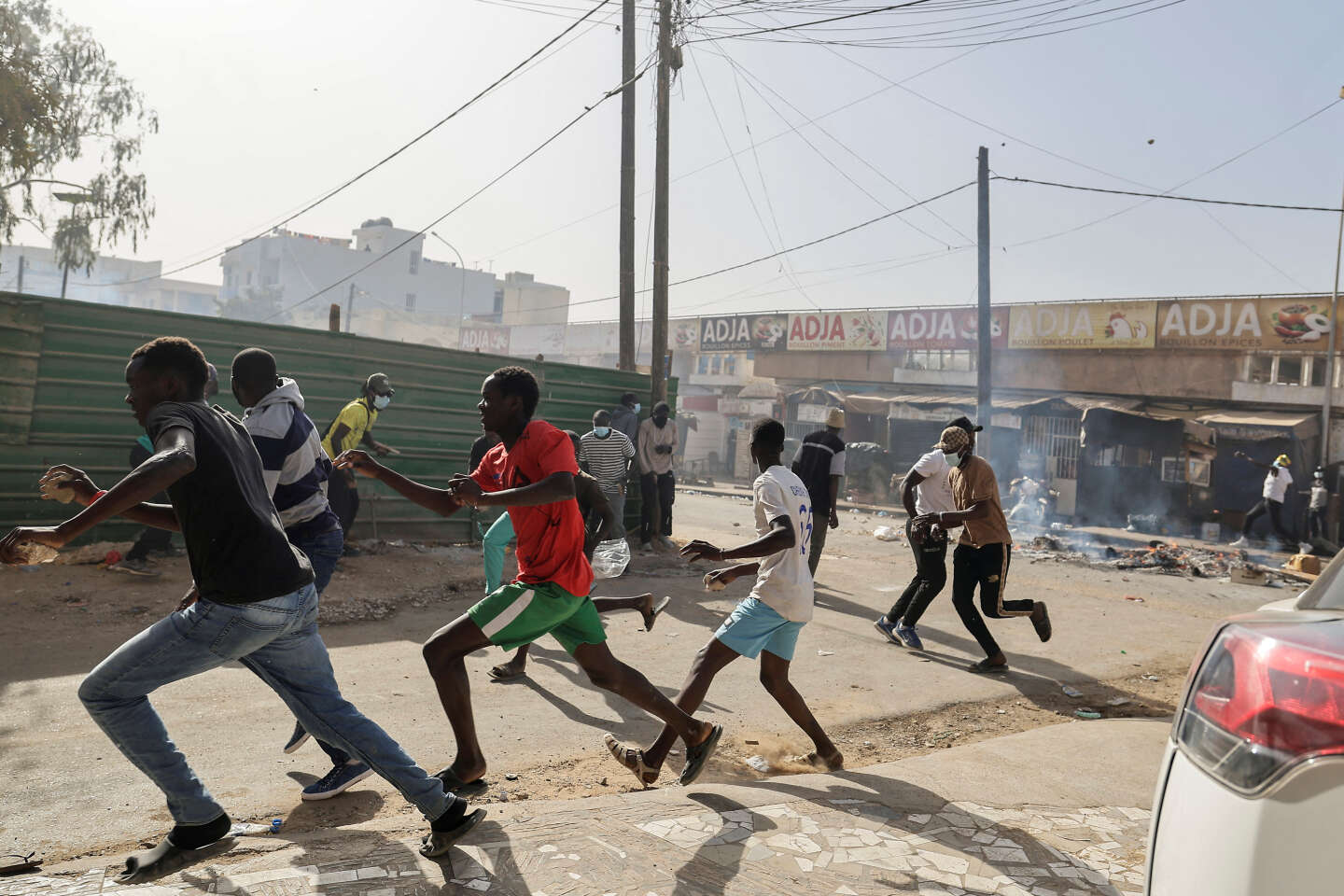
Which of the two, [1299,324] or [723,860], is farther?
[1299,324]

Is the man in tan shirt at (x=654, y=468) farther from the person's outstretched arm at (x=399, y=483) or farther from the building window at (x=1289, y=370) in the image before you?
the building window at (x=1289, y=370)

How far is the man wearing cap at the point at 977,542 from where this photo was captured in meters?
6.91

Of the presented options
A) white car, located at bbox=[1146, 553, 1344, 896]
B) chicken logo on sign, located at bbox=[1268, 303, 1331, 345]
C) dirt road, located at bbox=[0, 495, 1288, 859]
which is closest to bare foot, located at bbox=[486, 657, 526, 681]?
dirt road, located at bbox=[0, 495, 1288, 859]

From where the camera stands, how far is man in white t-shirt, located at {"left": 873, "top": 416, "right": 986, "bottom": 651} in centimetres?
750

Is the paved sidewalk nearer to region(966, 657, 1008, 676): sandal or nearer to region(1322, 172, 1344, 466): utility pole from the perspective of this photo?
region(966, 657, 1008, 676): sandal

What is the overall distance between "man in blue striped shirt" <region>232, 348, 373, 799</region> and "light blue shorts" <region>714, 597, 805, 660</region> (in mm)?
1886

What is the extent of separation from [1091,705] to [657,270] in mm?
9224

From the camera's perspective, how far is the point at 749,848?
3.35 meters

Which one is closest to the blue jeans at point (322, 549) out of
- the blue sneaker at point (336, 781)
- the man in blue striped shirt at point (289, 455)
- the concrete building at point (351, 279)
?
the man in blue striped shirt at point (289, 455)

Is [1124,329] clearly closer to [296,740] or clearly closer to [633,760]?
[633,760]

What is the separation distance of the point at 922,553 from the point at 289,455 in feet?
15.7

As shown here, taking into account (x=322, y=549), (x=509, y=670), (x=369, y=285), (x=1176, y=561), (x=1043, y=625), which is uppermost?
(x=369, y=285)

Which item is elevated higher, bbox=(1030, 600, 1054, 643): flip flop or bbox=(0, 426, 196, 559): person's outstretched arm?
bbox=(0, 426, 196, 559): person's outstretched arm

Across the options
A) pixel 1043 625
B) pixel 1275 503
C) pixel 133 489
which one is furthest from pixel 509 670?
pixel 1275 503
